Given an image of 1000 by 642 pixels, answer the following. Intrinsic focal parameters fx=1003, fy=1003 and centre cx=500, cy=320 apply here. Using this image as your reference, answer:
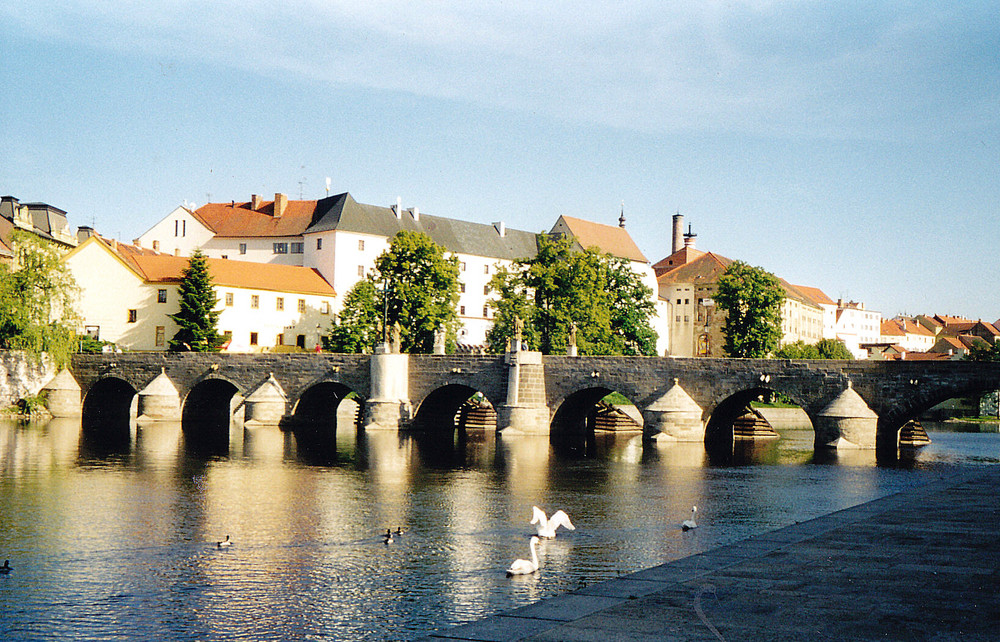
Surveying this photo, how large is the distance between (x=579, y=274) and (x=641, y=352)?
1503 cm

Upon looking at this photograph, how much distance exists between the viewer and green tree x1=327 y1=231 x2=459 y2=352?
78500 millimetres

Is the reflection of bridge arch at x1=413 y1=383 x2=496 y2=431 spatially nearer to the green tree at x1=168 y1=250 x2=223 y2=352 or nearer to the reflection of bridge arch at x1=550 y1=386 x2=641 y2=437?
the reflection of bridge arch at x1=550 y1=386 x2=641 y2=437

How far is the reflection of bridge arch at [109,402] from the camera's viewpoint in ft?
227

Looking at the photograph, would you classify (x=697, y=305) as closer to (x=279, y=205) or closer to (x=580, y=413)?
(x=279, y=205)

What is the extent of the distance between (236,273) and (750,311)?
43.4 m

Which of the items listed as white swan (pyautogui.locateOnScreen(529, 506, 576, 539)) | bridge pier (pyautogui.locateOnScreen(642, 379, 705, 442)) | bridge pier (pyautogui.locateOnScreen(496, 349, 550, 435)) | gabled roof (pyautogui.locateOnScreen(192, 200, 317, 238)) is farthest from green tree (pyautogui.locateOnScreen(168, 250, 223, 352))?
white swan (pyautogui.locateOnScreen(529, 506, 576, 539))

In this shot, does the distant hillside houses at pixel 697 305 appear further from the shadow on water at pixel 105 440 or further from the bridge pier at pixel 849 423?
the shadow on water at pixel 105 440

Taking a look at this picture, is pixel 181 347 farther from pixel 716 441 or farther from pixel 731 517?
pixel 731 517

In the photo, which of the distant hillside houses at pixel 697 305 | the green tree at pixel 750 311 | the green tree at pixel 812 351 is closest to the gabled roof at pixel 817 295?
the distant hillside houses at pixel 697 305

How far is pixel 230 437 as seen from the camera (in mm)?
57312

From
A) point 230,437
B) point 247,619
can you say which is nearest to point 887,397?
point 230,437

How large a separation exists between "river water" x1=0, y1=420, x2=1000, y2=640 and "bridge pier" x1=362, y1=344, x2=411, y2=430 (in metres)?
8.72

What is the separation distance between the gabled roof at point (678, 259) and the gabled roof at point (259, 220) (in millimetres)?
63512

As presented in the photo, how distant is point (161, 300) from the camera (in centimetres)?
8156
